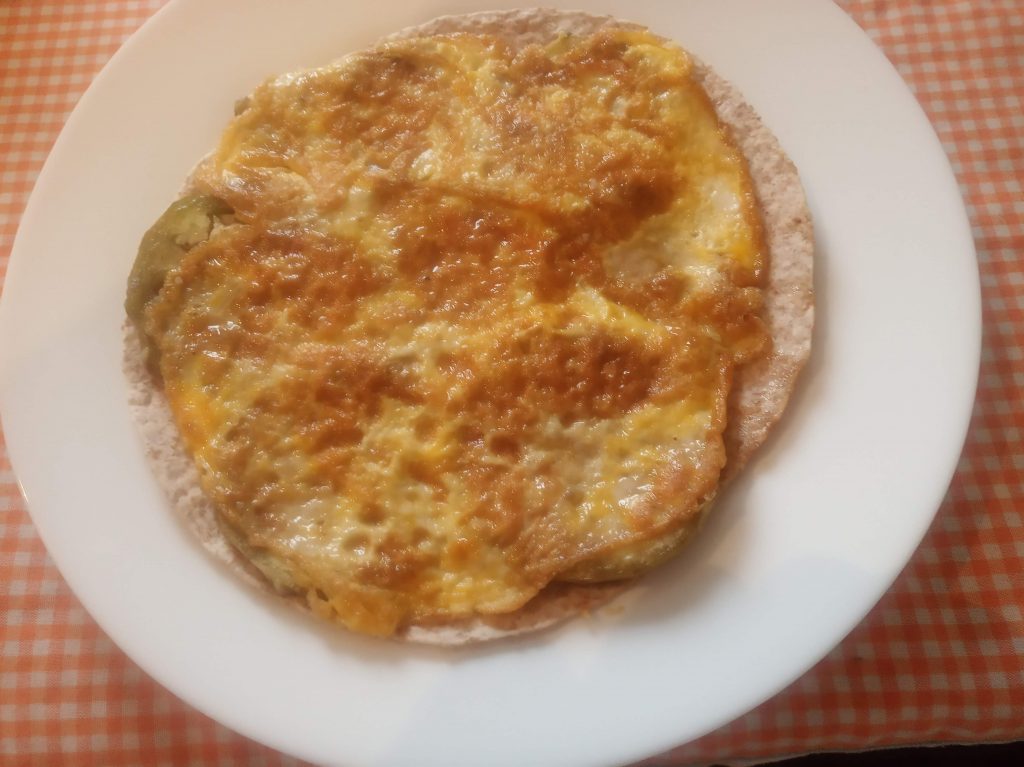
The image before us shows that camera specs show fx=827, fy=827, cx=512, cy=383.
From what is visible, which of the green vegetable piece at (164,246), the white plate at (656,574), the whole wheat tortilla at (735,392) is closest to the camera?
the white plate at (656,574)

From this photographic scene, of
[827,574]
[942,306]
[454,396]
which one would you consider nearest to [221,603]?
[454,396]

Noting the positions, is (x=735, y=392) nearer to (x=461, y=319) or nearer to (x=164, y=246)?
(x=461, y=319)

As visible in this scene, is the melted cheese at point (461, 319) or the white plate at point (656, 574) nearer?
the white plate at point (656, 574)

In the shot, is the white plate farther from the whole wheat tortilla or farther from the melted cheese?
the melted cheese

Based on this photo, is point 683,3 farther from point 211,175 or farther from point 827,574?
point 827,574

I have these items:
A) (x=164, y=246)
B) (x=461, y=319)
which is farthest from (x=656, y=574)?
(x=164, y=246)

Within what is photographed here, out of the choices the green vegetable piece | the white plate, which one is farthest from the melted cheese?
the white plate

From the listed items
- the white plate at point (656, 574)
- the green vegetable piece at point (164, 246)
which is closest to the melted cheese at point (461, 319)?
the green vegetable piece at point (164, 246)

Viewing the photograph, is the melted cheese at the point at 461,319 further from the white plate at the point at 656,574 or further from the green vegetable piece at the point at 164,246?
the white plate at the point at 656,574
